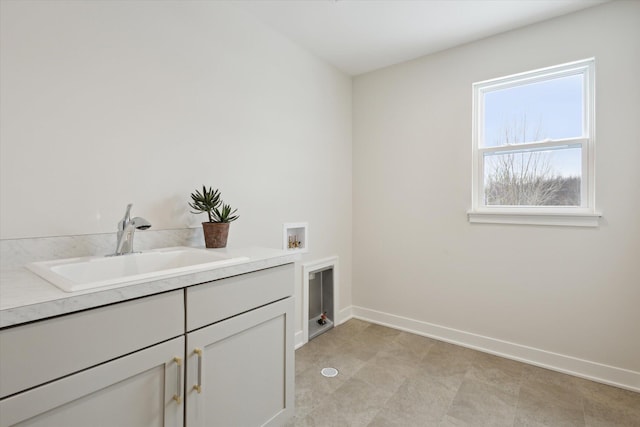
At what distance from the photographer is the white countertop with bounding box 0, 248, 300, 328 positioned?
2.58 feet

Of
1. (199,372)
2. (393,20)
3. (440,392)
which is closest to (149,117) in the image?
(199,372)

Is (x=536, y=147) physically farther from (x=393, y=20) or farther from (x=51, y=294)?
(x=51, y=294)

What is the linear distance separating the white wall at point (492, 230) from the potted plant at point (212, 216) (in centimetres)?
176

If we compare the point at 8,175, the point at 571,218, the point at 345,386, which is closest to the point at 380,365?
the point at 345,386

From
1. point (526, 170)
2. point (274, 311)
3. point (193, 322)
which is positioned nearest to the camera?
point (193, 322)

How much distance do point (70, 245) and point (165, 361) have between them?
0.75m

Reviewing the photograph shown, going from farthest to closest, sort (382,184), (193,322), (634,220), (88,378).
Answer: (382,184), (634,220), (193,322), (88,378)

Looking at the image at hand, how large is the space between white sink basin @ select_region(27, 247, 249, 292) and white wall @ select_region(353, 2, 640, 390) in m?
1.99

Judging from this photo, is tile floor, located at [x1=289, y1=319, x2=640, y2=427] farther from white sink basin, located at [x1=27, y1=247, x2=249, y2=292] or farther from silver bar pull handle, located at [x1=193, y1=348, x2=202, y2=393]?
white sink basin, located at [x1=27, y1=247, x2=249, y2=292]

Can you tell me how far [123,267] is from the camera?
4.66ft

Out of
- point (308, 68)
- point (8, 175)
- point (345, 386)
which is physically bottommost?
point (345, 386)

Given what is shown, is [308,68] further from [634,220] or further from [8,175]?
[634,220]

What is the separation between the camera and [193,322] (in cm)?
118

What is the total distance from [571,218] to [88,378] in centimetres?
280
